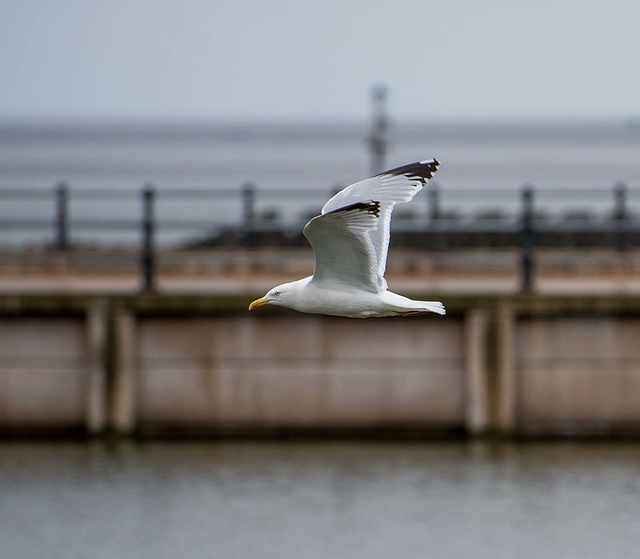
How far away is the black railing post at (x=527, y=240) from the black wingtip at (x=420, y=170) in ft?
15.2

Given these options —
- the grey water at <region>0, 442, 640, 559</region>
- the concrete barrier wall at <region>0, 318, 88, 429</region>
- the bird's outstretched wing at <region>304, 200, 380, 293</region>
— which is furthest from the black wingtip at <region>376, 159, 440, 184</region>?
the concrete barrier wall at <region>0, 318, 88, 429</region>

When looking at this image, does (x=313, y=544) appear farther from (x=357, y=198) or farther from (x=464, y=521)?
(x=357, y=198)

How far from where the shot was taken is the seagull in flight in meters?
7.71

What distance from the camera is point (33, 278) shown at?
15.7m

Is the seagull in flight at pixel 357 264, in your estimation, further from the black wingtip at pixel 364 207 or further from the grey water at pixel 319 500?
the grey water at pixel 319 500

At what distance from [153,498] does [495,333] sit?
323cm

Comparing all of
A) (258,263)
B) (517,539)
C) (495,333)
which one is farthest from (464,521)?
(258,263)

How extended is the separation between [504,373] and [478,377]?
227 millimetres

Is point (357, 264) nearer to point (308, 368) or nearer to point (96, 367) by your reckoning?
point (308, 368)

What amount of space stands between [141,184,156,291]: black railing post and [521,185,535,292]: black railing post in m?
3.31

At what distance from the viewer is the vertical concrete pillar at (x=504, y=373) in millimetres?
12281

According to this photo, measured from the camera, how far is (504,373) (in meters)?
12.3

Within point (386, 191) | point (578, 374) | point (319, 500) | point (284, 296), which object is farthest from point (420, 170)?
point (578, 374)

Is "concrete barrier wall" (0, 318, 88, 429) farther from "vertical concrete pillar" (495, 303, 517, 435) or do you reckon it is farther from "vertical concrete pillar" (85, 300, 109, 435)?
"vertical concrete pillar" (495, 303, 517, 435)
